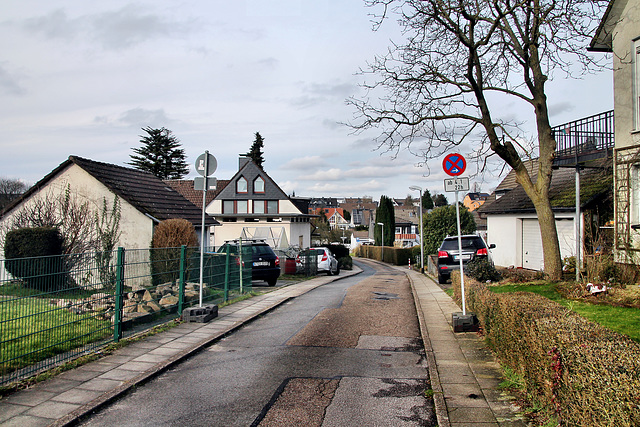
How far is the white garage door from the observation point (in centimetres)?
1995

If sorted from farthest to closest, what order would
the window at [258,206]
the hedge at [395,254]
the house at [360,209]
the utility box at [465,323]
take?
A: the house at [360,209], the hedge at [395,254], the window at [258,206], the utility box at [465,323]

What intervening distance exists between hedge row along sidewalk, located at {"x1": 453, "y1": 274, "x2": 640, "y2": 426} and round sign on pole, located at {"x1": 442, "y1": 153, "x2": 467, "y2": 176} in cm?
463

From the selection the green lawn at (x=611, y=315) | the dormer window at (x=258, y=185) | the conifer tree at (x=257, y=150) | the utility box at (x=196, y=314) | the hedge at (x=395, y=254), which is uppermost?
the conifer tree at (x=257, y=150)

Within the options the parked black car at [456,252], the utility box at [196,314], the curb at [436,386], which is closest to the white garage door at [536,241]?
Answer: the parked black car at [456,252]

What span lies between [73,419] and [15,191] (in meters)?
66.2

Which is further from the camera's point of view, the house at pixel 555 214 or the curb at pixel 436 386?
the house at pixel 555 214

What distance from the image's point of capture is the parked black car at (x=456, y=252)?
1753 centimetres

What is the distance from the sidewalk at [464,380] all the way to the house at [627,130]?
21.4ft

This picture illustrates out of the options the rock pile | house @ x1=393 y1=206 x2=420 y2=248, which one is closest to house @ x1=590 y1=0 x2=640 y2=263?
the rock pile

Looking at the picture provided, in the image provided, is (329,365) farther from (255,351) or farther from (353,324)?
(353,324)

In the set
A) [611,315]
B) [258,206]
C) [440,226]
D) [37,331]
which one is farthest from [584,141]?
[258,206]

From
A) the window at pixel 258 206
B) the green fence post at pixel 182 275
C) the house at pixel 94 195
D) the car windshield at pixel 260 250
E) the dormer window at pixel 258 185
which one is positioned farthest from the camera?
the dormer window at pixel 258 185

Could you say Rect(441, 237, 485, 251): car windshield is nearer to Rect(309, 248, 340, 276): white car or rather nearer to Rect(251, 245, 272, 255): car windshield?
Rect(251, 245, 272, 255): car windshield

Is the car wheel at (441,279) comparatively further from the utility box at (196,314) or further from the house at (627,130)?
the utility box at (196,314)
